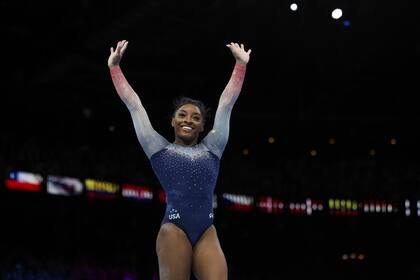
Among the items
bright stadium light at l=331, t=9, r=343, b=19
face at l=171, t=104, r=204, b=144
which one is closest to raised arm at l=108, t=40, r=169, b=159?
face at l=171, t=104, r=204, b=144

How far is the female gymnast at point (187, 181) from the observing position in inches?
198

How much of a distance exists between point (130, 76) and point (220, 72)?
2411 millimetres

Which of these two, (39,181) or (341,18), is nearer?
(341,18)

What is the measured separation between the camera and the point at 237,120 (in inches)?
901

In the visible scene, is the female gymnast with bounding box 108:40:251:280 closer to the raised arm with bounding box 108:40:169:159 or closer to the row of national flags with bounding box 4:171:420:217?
the raised arm with bounding box 108:40:169:159

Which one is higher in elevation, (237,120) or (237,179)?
(237,120)

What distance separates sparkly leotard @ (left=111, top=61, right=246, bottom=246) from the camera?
521 cm

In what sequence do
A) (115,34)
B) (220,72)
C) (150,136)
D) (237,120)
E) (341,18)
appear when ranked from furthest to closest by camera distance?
(237,120), (220,72), (115,34), (341,18), (150,136)

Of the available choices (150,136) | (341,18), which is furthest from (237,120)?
(150,136)

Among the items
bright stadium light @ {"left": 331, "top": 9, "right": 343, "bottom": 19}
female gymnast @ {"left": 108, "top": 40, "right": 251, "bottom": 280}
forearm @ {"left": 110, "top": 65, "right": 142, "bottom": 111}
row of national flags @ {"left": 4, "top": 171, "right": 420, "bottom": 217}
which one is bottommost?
female gymnast @ {"left": 108, "top": 40, "right": 251, "bottom": 280}

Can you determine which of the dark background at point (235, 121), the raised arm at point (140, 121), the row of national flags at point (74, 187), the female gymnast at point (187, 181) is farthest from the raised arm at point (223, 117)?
the row of national flags at point (74, 187)

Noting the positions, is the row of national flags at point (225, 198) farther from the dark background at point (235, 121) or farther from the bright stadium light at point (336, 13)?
the bright stadium light at point (336, 13)

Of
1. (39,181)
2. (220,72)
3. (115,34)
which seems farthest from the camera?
(39,181)

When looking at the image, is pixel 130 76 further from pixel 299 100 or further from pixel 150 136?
pixel 150 136
